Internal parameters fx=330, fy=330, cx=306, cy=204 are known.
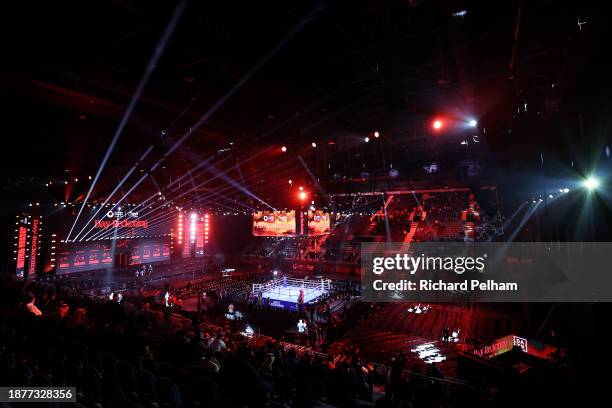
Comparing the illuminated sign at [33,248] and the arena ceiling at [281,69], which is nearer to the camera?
the arena ceiling at [281,69]

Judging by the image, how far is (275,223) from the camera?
20969mm

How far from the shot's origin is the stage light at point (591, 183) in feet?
18.8

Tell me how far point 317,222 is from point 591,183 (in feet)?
52.8

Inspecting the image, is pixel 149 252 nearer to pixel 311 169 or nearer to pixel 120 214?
pixel 120 214

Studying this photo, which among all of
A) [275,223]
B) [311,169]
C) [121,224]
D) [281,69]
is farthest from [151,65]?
[121,224]

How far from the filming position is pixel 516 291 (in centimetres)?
1536

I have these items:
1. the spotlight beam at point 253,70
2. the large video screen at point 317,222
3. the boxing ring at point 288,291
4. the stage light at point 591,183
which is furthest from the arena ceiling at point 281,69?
the large video screen at point 317,222

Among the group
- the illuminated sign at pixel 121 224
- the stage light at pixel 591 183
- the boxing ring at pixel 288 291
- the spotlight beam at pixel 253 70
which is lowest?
the boxing ring at pixel 288 291

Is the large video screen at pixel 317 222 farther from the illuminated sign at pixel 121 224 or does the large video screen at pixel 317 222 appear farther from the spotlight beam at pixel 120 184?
the spotlight beam at pixel 120 184

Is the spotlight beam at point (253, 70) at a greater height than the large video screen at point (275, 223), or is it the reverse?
the spotlight beam at point (253, 70)

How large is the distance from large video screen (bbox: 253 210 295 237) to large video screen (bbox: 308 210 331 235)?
1258 mm

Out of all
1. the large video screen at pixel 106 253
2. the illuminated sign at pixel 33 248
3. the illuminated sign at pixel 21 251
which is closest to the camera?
the illuminated sign at pixel 21 251

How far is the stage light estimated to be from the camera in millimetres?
5738

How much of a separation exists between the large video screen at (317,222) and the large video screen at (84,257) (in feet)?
41.2
